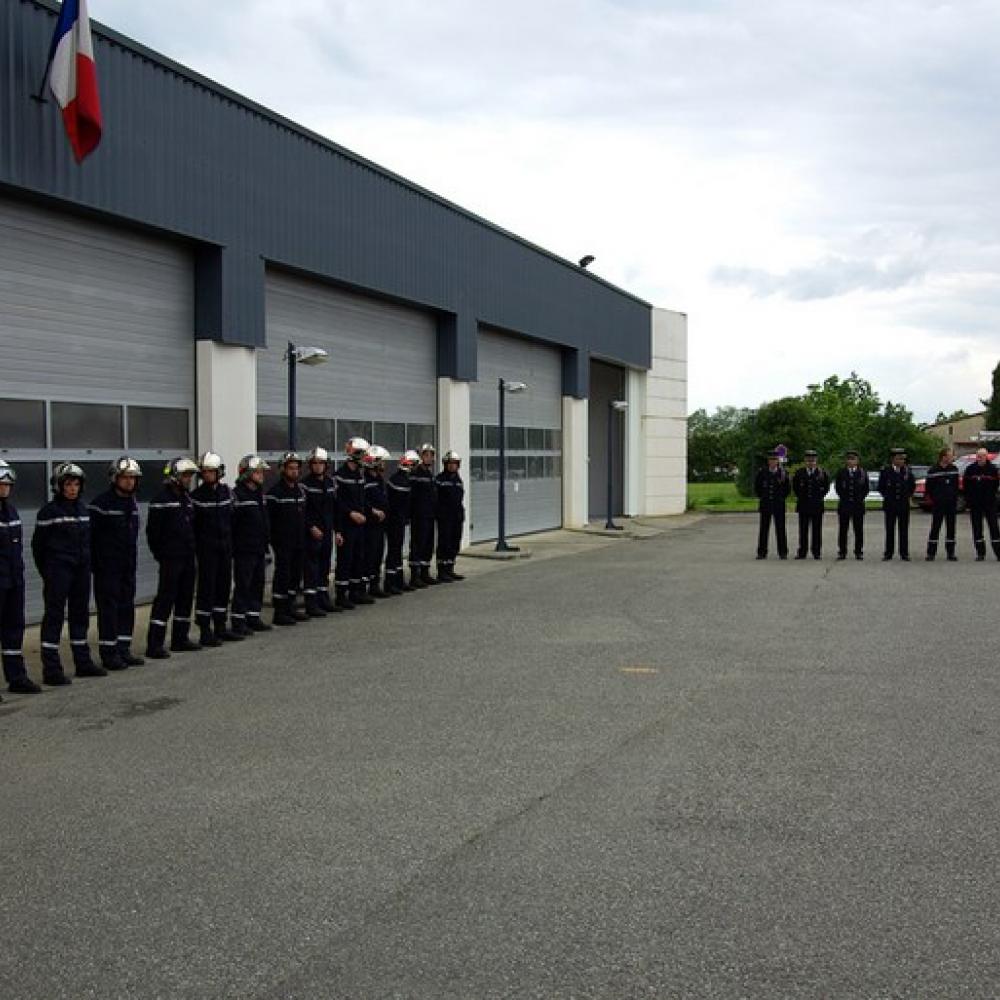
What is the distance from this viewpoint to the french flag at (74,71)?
11.3 metres

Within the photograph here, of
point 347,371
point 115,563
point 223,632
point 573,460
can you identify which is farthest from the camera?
point 573,460

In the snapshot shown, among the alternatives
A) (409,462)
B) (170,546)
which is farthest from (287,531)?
(409,462)

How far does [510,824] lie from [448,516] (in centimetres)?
1155

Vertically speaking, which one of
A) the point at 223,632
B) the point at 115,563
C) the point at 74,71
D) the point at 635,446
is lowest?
A: the point at 223,632

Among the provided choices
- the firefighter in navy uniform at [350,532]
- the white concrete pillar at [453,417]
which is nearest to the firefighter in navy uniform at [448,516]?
the firefighter in navy uniform at [350,532]

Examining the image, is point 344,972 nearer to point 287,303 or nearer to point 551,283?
point 287,303

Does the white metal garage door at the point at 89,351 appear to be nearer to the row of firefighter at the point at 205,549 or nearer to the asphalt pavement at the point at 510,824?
the row of firefighter at the point at 205,549

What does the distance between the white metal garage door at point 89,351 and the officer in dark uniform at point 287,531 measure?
2027 millimetres

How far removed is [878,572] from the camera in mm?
17984

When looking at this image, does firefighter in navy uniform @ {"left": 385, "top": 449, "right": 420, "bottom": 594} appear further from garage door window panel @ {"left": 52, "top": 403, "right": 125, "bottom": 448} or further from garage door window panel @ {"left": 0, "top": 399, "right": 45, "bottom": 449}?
garage door window panel @ {"left": 0, "top": 399, "right": 45, "bottom": 449}

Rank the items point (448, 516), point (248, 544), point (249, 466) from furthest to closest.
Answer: point (448, 516) → point (249, 466) → point (248, 544)

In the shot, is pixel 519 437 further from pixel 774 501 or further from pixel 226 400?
pixel 226 400

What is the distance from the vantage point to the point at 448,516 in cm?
1698

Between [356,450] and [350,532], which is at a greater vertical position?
[356,450]
